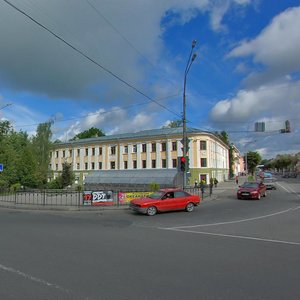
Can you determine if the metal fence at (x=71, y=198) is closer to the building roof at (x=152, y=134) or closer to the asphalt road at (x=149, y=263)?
the asphalt road at (x=149, y=263)

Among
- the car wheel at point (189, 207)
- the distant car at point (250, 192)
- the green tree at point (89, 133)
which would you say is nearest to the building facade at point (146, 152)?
the green tree at point (89, 133)

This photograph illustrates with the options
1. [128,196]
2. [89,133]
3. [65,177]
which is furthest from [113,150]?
[128,196]

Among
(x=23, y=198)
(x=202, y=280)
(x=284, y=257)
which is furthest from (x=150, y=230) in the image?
(x=23, y=198)

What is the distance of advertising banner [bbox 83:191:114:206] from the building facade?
33800 mm

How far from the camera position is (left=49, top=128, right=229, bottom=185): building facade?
191 feet

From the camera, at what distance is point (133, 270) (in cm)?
679

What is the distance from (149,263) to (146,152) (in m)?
55.2

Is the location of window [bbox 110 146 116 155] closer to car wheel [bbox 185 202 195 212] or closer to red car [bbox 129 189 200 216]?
red car [bbox 129 189 200 216]

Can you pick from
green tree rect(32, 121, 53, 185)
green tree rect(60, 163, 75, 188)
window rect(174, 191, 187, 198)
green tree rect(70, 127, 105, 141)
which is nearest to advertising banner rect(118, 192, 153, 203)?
window rect(174, 191, 187, 198)

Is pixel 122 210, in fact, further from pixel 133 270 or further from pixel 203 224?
pixel 133 270

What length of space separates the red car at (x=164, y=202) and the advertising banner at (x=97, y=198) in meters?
3.76

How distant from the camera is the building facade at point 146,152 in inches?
2287

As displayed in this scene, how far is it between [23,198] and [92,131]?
68202mm

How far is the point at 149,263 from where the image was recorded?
292 inches
